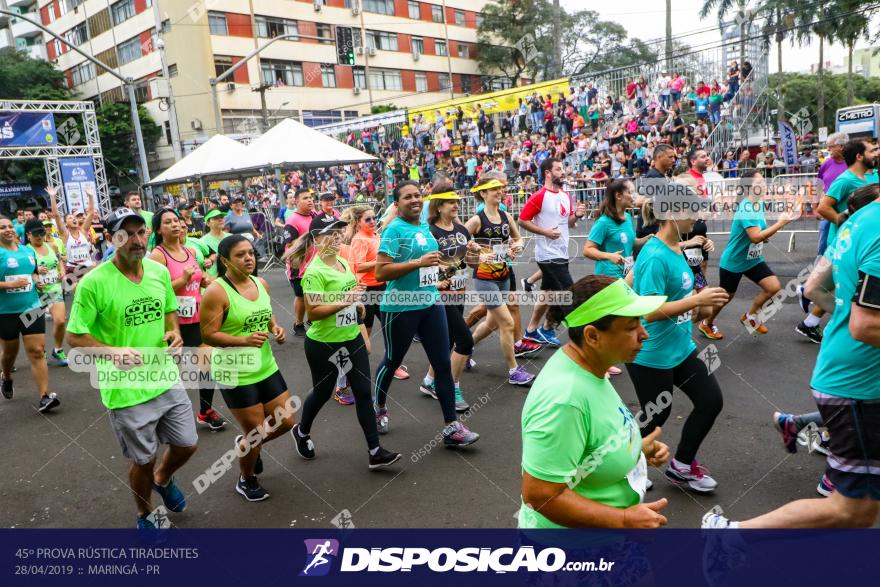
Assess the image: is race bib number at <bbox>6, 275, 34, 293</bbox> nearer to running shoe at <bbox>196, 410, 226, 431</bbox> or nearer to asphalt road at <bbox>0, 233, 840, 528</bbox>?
asphalt road at <bbox>0, 233, 840, 528</bbox>

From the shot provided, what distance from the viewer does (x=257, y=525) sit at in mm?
3934

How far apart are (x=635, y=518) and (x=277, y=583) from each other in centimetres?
207

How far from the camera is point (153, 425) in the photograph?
368cm

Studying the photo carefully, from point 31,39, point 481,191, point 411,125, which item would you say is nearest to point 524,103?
point 411,125

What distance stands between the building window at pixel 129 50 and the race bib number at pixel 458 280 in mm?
44838

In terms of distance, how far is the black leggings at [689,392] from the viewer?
Answer: 12.2 feet

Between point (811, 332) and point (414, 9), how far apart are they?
50353 millimetres

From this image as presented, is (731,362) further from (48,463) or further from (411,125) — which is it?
(411,125)

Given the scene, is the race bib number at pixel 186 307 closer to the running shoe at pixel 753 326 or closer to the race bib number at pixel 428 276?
the race bib number at pixel 428 276

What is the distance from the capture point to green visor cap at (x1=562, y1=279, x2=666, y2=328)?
6.81 ft

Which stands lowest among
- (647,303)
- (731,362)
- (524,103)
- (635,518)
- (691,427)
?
(731,362)

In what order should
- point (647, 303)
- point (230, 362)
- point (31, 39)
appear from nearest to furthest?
point (647, 303) → point (230, 362) → point (31, 39)

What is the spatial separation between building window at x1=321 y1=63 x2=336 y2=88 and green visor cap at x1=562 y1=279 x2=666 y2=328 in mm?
46545

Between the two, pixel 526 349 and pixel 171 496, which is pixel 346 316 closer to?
pixel 171 496
